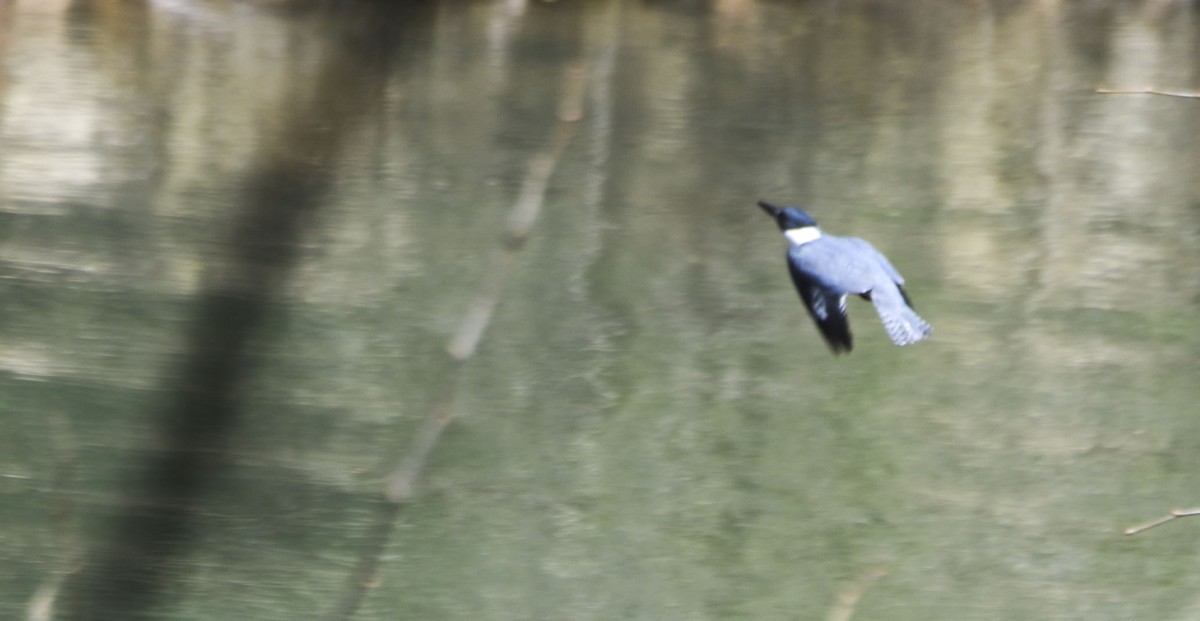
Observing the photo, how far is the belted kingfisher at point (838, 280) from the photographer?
178 centimetres

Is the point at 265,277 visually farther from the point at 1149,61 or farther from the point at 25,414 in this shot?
the point at 1149,61

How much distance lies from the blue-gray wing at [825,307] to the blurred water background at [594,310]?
106 millimetres

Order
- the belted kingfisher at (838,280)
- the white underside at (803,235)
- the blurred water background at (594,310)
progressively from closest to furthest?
the belted kingfisher at (838,280)
the white underside at (803,235)
the blurred water background at (594,310)

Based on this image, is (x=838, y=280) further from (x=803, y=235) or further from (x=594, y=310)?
(x=594, y=310)

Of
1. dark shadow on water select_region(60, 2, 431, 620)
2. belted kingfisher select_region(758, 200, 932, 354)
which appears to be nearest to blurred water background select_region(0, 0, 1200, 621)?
dark shadow on water select_region(60, 2, 431, 620)

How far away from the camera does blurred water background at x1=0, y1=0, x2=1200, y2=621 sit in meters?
2.01

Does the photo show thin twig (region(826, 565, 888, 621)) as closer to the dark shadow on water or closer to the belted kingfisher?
the belted kingfisher

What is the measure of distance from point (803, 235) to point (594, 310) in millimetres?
449

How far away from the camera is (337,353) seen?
7.06ft

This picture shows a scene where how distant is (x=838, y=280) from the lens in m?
1.76

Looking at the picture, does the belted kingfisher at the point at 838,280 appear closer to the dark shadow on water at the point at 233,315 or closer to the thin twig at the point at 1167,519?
the thin twig at the point at 1167,519

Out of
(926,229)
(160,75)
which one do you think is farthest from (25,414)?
(926,229)

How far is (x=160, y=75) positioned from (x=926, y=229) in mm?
1521

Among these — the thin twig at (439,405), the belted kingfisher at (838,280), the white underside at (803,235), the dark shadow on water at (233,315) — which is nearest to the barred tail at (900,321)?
the belted kingfisher at (838,280)
